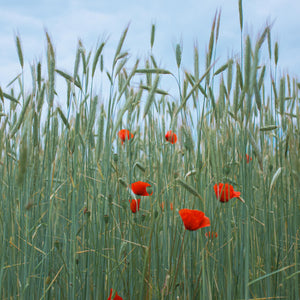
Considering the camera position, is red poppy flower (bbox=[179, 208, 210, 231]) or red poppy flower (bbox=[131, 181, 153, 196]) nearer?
red poppy flower (bbox=[179, 208, 210, 231])

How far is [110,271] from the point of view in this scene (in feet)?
2.86

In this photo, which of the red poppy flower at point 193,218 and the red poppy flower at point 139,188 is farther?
the red poppy flower at point 139,188

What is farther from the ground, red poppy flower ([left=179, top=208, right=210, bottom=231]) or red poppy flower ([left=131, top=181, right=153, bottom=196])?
red poppy flower ([left=131, top=181, right=153, bottom=196])

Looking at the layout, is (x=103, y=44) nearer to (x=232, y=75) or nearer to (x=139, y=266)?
(x=232, y=75)

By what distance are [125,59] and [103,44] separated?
0.35ft

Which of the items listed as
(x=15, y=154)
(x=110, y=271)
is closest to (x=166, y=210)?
(x=110, y=271)

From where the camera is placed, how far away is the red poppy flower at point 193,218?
2.41 feet

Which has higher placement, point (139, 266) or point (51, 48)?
point (51, 48)

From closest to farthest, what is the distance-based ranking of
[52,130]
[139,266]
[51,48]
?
1. [51,48]
2. [52,130]
3. [139,266]

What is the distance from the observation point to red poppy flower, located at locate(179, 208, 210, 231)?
28.9 inches

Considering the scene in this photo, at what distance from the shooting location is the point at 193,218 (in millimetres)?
747

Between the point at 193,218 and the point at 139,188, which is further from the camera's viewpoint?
the point at 139,188

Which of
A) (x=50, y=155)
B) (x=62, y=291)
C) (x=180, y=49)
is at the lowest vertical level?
(x=62, y=291)

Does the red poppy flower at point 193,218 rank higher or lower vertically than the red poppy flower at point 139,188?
lower
